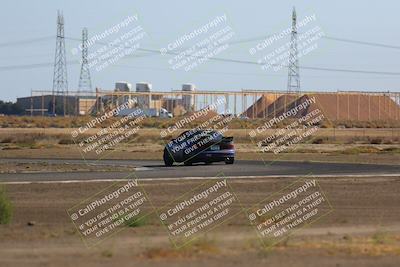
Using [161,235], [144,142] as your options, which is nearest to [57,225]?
[161,235]

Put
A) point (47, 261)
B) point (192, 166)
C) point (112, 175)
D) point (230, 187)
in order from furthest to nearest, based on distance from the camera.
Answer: point (192, 166)
point (112, 175)
point (230, 187)
point (47, 261)

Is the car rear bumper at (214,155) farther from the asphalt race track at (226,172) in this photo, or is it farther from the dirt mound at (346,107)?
the dirt mound at (346,107)

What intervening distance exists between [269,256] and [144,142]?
57971 mm

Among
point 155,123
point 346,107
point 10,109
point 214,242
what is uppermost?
point 214,242

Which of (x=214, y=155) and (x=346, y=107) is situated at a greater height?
(x=214, y=155)

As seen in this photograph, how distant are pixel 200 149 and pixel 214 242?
22760 millimetres

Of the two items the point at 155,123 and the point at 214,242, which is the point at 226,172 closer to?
the point at 214,242

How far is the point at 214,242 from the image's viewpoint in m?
13.9

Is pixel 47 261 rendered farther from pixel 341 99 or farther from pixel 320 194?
pixel 341 99

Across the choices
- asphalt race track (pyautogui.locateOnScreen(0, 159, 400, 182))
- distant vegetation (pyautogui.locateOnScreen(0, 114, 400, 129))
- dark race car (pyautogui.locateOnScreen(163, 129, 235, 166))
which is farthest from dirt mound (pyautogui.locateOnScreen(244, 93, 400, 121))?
asphalt race track (pyautogui.locateOnScreen(0, 159, 400, 182))

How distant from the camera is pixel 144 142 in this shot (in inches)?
2781

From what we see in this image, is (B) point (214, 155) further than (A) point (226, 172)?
Yes

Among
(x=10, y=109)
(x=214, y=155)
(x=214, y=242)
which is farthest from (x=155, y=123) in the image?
(x=214, y=242)

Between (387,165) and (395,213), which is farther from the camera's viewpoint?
(387,165)
